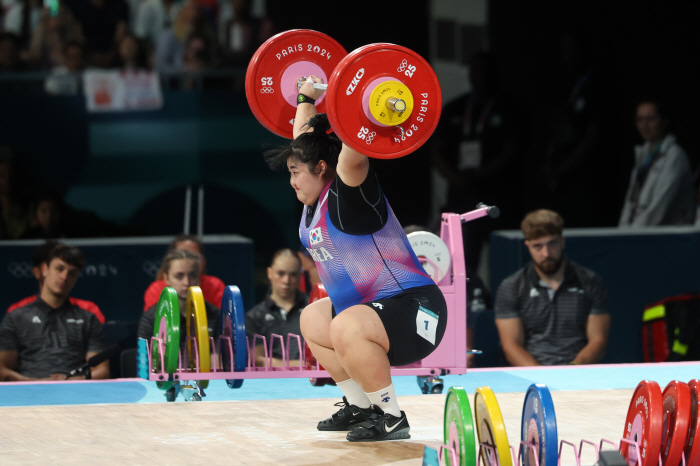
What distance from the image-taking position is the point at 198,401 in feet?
14.6

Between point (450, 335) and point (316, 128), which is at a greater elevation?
point (316, 128)

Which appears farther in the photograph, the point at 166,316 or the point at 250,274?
the point at 250,274

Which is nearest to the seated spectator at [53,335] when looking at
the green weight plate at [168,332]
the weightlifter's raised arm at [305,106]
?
the green weight plate at [168,332]

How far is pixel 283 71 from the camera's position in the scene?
441 centimetres

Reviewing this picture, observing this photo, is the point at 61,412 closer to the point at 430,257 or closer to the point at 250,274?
the point at 430,257

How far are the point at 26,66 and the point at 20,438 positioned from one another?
656 centimetres

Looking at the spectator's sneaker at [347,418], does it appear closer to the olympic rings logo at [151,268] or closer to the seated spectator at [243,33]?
the olympic rings logo at [151,268]

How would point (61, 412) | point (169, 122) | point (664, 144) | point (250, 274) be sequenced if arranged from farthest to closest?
point (169, 122)
point (664, 144)
point (250, 274)
point (61, 412)

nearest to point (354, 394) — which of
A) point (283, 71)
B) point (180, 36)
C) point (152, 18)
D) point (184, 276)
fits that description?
point (283, 71)

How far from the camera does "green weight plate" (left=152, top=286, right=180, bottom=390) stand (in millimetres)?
4309

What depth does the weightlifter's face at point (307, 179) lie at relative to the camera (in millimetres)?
3759

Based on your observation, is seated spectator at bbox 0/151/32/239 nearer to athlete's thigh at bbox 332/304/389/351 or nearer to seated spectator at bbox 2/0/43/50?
seated spectator at bbox 2/0/43/50

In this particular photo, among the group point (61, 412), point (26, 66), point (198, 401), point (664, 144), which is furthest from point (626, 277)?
point (26, 66)

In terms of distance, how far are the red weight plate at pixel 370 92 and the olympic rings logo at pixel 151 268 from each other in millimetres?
3435
